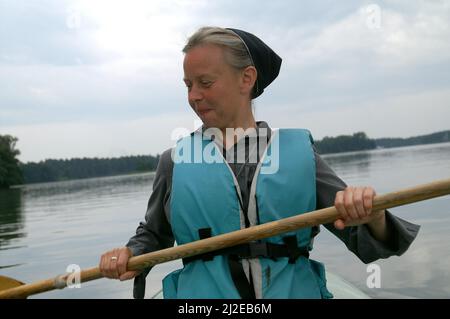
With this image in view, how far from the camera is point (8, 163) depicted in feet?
241

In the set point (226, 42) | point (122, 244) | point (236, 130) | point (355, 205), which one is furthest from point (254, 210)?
point (122, 244)

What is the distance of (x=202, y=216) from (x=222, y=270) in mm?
257

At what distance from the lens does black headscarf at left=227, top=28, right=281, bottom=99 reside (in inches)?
96.4

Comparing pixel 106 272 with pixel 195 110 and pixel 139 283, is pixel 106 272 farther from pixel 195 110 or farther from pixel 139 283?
pixel 195 110

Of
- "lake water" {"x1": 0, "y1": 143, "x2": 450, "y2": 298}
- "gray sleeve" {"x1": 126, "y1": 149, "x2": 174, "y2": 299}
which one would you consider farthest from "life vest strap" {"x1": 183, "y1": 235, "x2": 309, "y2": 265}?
"lake water" {"x1": 0, "y1": 143, "x2": 450, "y2": 298}

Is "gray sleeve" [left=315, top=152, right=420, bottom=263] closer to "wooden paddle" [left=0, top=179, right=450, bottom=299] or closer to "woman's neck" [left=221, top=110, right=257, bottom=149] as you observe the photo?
"wooden paddle" [left=0, top=179, right=450, bottom=299]

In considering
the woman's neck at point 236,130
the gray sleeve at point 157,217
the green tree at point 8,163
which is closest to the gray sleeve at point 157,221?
the gray sleeve at point 157,217

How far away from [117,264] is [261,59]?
1.12m

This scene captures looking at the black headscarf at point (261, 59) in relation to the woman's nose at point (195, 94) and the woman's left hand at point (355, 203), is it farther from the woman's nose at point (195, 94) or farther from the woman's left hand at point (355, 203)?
the woman's left hand at point (355, 203)

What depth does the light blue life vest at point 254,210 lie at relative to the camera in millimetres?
2260

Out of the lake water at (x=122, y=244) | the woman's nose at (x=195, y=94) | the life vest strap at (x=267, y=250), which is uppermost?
the woman's nose at (x=195, y=94)

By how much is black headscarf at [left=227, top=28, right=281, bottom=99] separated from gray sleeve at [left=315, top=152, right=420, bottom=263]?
1.38ft

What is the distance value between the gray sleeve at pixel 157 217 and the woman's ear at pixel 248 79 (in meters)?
0.45
